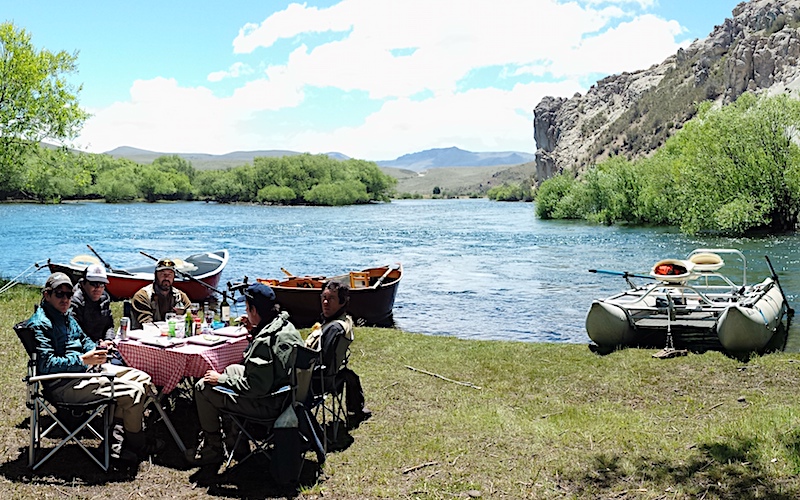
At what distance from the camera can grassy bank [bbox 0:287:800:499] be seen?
217 inches

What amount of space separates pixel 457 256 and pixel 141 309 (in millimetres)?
27527

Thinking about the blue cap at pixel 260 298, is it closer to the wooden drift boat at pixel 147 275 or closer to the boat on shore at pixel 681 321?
the boat on shore at pixel 681 321

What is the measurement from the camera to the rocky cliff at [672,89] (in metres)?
82.1

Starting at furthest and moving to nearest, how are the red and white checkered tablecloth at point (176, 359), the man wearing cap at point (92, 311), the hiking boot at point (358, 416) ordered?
1. the hiking boot at point (358, 416)
2. the man wearing cap at point (92, 311)
3. the red and white checkered tablecloth at point (176, 359)

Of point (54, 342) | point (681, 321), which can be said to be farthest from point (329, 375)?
point (681, 321)

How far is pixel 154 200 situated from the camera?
413 feet

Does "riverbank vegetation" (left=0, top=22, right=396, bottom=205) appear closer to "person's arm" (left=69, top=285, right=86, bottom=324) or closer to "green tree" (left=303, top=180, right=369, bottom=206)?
"green tree" (left=303, top=180, right=369, bottom=206)

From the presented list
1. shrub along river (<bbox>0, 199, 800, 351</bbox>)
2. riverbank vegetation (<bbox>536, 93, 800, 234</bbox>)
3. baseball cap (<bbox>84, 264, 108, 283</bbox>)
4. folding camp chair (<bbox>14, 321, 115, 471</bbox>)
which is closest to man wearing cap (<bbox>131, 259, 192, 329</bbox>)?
baseball cap (<bbox>84, 264, 108, 283</bbox>)

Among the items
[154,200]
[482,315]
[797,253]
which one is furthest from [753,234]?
[154,200]

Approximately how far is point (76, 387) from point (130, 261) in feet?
94.9

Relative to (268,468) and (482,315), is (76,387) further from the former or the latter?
(482,315)

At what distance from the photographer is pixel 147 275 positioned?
1834 cm

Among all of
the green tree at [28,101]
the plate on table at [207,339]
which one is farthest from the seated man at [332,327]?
the green tree at [28,101]

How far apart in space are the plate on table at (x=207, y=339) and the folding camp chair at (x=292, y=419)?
0.75m
